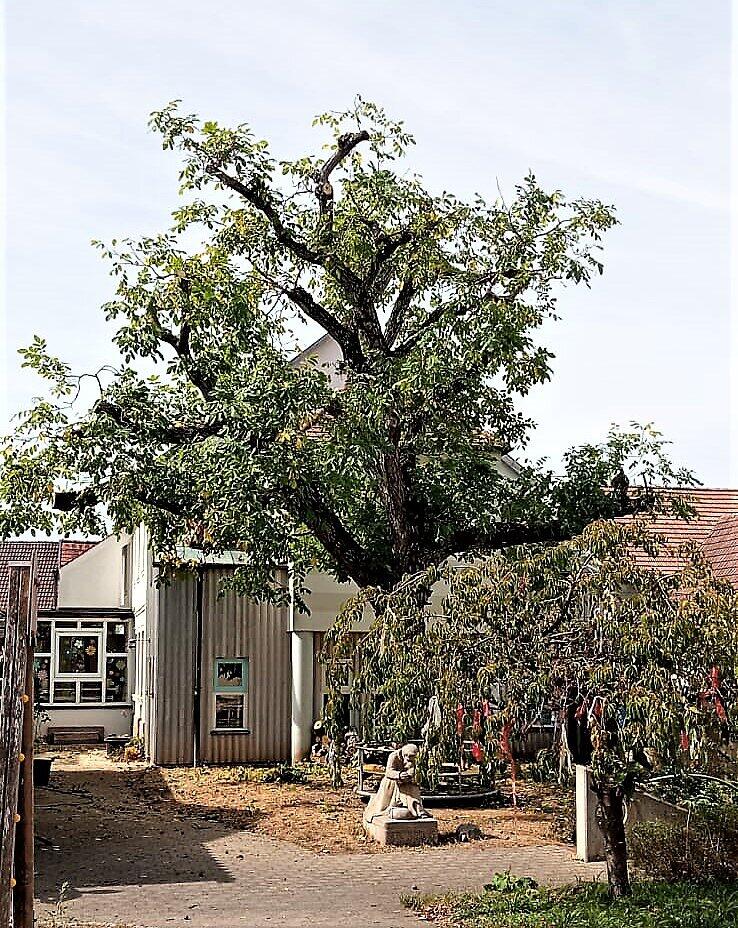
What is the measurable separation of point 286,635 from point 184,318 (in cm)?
905

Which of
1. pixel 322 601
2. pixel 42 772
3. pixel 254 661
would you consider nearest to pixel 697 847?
pixel 42 772

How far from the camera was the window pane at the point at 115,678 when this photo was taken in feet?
92.1

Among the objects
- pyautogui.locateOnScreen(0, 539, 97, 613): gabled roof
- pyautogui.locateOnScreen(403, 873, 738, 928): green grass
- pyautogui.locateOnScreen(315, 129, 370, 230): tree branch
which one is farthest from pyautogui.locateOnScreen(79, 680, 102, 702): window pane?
pyautogui.locateOnScreen(403, 873, 738, 928): green grass

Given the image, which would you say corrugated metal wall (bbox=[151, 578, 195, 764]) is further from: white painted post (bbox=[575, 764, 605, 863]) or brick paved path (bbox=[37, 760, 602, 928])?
white painted post (bbox=[575, 764, 605, 863])

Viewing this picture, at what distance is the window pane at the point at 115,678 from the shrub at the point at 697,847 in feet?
61.5

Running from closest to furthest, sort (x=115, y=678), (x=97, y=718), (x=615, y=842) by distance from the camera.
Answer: (x=615, y=842) < (x=97, y=718) < (x=115, y=678)

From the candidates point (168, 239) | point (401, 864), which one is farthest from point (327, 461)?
point (401, 864)

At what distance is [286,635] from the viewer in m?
22.5

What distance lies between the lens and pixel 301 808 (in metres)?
16.7

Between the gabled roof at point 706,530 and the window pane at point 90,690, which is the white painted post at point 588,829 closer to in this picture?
the gabled roof at point 706,530

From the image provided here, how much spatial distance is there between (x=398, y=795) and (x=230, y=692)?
25.9ft

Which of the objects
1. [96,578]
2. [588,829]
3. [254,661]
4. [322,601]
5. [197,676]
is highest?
[96,578]

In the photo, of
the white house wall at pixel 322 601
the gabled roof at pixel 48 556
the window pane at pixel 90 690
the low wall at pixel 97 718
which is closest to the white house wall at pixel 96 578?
the gabled roof at pixel 48 556

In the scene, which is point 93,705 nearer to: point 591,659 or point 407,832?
point 407,832
